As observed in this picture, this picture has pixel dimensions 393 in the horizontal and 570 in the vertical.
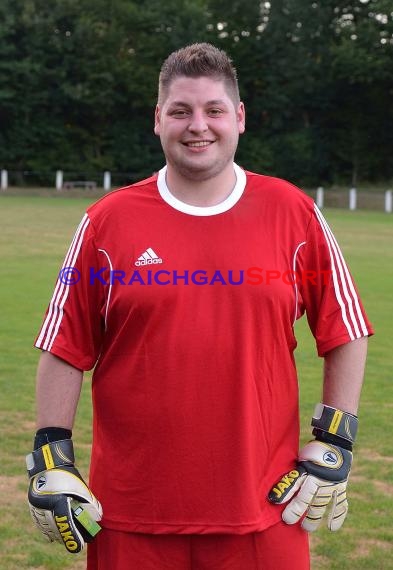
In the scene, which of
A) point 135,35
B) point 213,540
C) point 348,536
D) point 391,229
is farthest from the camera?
point 135,35

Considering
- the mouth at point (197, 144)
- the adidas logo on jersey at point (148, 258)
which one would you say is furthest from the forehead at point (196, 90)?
the adidas logo on jersey at point (148, 258)

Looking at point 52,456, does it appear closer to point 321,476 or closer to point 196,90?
point 321,476

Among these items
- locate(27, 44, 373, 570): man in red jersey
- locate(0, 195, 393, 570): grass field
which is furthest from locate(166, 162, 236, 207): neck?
locate(0, 195, 393, 570): grass field

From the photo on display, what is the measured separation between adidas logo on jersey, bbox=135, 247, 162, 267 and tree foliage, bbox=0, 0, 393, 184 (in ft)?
171

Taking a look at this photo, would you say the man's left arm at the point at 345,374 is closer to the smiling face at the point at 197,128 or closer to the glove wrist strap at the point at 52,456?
the smiling face at the point at 197,128

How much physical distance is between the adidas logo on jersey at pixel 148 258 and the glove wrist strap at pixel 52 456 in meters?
0.61

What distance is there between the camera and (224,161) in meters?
2.94

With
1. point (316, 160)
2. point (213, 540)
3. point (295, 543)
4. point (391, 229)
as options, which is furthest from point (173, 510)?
point (316, 160)

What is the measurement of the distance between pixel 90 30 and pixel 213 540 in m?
55.3

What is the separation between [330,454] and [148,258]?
2.73ft

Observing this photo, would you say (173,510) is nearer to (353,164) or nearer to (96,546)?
(96,546)

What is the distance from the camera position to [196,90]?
293 centimetres

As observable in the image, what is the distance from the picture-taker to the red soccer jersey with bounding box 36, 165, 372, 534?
2.83 meters

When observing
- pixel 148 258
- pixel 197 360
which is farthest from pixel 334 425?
pixel 148 258
